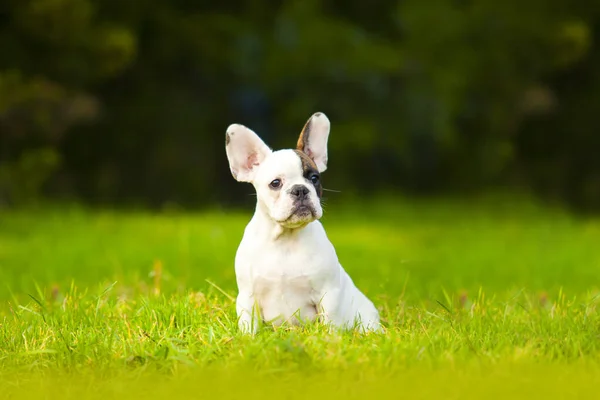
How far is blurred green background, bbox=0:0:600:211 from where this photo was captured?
14664mm

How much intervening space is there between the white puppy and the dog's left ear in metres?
0.03

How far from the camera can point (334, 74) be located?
14.5 metres

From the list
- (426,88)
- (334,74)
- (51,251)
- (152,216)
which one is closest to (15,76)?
(152,216)

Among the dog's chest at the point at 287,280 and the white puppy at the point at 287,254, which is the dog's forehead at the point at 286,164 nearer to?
the white puppy at the point at 287,254

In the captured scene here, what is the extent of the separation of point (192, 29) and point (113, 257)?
727cm

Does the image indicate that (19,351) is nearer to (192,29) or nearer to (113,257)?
(113,257)

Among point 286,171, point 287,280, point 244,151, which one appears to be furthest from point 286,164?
point 287,280

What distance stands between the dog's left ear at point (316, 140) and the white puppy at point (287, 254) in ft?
0.09

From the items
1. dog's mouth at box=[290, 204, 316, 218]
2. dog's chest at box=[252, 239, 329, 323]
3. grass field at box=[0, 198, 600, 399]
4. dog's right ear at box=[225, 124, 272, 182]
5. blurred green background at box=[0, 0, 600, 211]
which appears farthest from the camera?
blurred green background at box=[0, 0, 600, 211]

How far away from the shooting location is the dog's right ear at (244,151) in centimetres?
442

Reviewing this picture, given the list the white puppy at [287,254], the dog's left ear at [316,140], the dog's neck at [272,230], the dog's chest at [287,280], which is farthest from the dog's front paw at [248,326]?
the dog's left ear at [316,140]

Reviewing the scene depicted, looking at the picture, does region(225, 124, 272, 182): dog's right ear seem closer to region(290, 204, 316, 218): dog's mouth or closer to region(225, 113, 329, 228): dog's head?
region(225, 113, 329, 228): dog's head

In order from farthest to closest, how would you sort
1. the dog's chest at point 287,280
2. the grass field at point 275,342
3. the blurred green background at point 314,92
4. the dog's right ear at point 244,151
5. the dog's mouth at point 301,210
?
the blurred green background at point 314,92, the dog's right ear at point 244,151, the dog's chest at point 287,280, the dog's mouth at point 301,210, the grass field at point 275,342

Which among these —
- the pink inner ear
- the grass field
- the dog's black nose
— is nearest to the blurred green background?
the grass field
